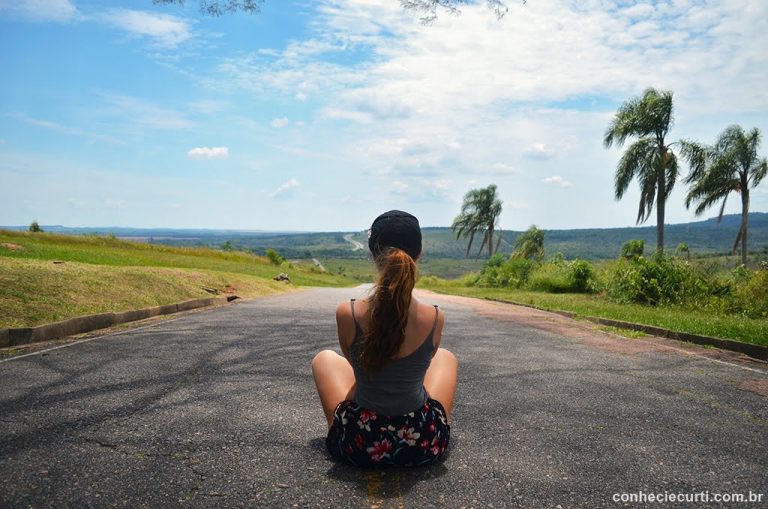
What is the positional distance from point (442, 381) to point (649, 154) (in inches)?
1132

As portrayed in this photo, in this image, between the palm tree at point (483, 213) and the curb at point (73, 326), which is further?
the palm tree at point (483, 213)

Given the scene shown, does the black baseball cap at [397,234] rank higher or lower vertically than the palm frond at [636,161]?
lower

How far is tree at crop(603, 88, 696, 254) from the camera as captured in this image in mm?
28438

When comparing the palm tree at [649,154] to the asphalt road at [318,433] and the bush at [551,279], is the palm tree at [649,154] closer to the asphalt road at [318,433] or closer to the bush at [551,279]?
the bush at [551,279]

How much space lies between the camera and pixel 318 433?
14.2 feet

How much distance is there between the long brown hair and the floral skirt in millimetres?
378

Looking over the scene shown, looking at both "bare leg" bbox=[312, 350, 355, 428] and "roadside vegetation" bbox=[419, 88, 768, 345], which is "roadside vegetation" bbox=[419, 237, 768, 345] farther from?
"bare leg" bbox=[312, 350, 355, 428]

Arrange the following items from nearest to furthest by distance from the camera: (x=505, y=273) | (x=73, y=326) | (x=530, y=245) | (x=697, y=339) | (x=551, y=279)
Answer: (x=73, y=326), (x=697, y=339), (x=551, y=279), (x=505, y=273), (x=530, y=245)

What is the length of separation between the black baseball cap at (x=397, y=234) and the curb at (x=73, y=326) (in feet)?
22.3

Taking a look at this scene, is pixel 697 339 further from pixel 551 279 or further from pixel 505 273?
pixel 505 273

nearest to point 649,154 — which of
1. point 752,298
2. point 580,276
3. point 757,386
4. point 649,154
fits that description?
point 649,154

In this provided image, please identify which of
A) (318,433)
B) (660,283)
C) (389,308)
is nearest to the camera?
(389,308)

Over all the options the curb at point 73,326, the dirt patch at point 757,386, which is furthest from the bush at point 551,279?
the dirt patch at point 757,386

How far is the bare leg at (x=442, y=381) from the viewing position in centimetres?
390
